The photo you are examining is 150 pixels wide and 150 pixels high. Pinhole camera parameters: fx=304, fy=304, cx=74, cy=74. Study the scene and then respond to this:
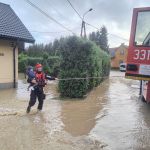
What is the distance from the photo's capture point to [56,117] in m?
10.0

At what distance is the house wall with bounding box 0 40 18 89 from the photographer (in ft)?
57.3

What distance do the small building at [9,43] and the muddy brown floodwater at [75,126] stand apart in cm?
477

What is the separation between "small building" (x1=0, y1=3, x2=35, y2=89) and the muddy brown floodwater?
4766 millimetres

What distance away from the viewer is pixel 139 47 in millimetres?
7652

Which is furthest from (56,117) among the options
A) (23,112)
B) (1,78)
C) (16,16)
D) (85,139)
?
(16,16)

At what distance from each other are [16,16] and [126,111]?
1189 centimetres

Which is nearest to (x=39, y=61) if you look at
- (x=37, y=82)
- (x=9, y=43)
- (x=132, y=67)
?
(x=9, y=43)

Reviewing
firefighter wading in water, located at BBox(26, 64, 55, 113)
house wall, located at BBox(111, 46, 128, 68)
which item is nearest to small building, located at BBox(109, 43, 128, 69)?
house wall, located at BBox(111, 46, 128, 68)

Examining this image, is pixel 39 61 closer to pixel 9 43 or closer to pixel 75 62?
pixel 9 43

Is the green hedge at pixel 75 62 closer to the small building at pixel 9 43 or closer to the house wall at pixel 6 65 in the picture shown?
the small building at pixel 9 43

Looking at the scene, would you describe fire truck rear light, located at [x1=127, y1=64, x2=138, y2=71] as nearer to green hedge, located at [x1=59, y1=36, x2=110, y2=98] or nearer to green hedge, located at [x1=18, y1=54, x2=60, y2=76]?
green hedge, located at [x1=59, y1=36, x2=110, y2=98]

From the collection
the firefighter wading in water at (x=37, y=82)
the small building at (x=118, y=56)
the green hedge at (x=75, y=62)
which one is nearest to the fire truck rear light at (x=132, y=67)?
the firefighter wading in water at (x=37, y=82)

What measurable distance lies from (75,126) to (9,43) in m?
10.5

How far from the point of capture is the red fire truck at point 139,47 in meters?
7.42
